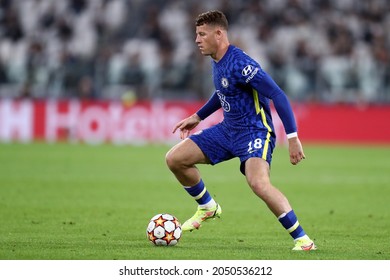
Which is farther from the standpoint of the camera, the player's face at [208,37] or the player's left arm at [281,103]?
the player's face at [208,37]

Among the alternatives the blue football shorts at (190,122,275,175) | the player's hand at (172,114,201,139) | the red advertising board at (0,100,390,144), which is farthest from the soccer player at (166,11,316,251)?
the red advertising board at (0,100,390,144)

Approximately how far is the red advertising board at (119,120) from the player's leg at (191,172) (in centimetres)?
1667

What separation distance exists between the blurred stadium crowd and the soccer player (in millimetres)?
17091

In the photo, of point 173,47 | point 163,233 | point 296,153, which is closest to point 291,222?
point 296,153

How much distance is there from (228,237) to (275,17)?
20.3 metres

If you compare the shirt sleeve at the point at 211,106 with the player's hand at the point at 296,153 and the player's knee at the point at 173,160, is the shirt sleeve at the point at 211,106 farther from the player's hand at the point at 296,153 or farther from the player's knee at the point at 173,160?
the player's hand at the point at 296,153

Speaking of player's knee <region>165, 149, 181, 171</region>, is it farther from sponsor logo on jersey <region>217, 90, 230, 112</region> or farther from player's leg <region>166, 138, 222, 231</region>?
sponsor logo on jersey <region>217, 90, 230, 112</region>

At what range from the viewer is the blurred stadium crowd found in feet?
89.5

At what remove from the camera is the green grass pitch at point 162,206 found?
929 centimetres

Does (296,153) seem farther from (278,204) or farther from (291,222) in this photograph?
(291,222)

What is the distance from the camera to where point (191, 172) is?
10.3 m

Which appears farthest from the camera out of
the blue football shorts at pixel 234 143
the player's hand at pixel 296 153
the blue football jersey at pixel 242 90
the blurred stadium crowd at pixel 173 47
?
the blurred stadium crowd at pixel 173 47

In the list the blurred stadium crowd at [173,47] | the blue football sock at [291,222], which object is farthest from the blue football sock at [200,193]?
the blurred stadium crowd at [173,47]

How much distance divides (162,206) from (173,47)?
1560 centimetres
